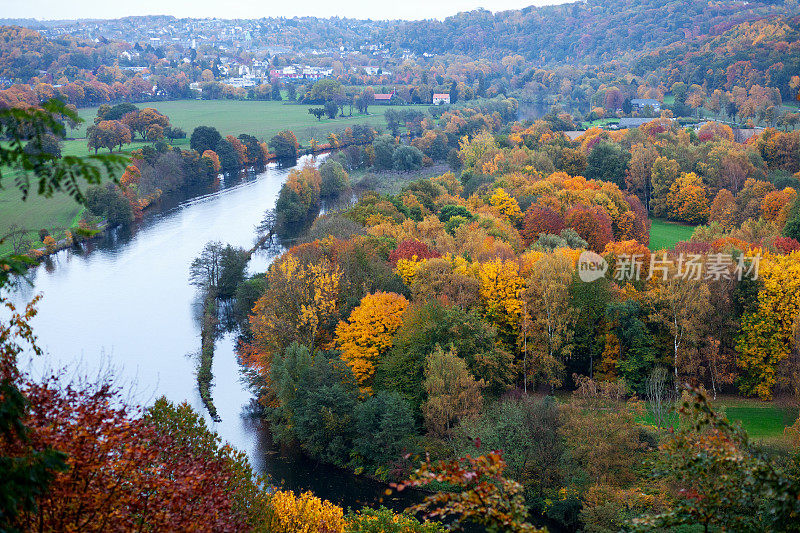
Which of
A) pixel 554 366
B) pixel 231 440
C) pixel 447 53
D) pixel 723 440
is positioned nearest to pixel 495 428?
pixel 554 366

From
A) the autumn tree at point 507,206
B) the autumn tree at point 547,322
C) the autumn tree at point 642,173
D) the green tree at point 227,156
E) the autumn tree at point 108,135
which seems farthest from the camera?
the green tree at point 227,156

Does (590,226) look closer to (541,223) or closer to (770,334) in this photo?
(541,223)

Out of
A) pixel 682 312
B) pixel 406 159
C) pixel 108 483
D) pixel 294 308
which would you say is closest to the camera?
pixel 108 483

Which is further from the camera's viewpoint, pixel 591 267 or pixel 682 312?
pixel 591 267

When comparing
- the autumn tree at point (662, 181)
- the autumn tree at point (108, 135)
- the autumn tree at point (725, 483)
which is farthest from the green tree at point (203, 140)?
the autumn tree at point (725, 483)

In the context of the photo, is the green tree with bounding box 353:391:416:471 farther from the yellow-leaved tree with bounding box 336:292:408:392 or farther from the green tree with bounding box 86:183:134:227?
Result: the green tree with bounding box 86:183:134:227

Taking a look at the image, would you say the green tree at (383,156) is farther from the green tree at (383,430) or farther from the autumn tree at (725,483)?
the autumn tree at (725,483)

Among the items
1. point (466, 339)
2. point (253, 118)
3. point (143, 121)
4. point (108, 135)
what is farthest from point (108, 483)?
point (253, 118)

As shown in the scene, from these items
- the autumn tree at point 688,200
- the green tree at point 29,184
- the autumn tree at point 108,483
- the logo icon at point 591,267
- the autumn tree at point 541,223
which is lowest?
the autumn tree at point 688,200
